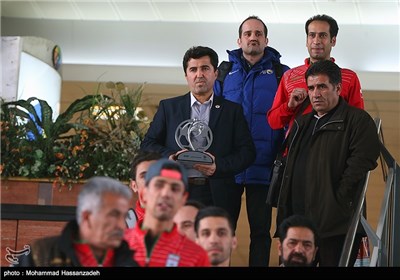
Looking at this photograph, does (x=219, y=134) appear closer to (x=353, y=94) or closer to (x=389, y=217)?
(x=353, y=94)

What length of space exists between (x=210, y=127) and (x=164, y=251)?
2.21 m

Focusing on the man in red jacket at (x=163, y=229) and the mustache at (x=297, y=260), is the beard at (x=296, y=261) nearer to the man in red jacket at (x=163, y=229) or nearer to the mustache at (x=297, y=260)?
the mustache at (x=297, y=260)

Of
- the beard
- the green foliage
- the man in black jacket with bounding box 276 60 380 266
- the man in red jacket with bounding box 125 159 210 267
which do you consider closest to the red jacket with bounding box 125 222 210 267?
the man in red jacket with bounding box 125 159 210 267

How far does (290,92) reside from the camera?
25.0ft

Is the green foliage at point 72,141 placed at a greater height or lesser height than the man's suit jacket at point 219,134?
greater

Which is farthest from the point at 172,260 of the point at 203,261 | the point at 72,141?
the point at 72,141

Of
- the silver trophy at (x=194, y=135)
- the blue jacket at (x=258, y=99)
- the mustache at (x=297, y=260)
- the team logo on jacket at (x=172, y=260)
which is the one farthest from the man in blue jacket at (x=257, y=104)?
the team logo on jacket at (x=172, y=260)

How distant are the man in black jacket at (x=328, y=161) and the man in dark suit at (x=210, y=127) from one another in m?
0.36

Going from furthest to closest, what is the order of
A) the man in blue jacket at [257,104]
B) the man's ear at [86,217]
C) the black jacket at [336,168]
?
the man in blue jacket at [257,104] → the black jacket at [336,168] → the man's ear at [86,217]

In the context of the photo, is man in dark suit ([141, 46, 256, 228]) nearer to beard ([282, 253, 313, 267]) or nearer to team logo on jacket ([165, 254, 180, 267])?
beard ([282, 253, 313, 267])

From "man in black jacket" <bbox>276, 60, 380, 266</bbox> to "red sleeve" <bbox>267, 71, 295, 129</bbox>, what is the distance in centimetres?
32

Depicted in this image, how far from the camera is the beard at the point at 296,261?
6097 millimetres
